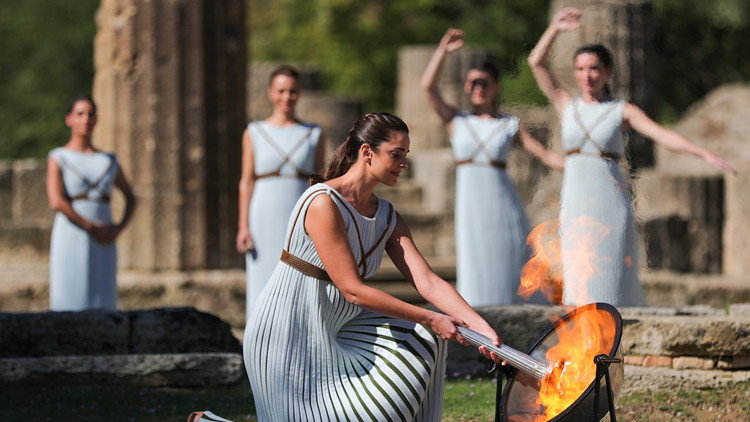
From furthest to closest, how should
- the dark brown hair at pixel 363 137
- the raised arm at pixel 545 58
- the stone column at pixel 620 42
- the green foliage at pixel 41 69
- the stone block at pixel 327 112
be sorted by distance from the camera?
the green foliage at pixel 41 69 < the stone block at pixel 327 112 < the stone column at pixel 620 42 < the raised arm at pixel 545 58 < the dark brown hair at pixel 363 137

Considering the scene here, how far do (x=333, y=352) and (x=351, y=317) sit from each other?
228 millimetres

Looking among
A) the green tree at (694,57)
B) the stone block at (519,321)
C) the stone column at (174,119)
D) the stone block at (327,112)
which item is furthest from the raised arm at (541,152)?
the green tree at (694,57)

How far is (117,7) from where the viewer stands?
9742 millimetres

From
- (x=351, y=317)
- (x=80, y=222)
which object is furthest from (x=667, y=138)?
(x=80, y=222)

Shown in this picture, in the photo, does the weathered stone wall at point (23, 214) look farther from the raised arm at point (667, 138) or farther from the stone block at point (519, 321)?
the raised arm at point (667, 138)

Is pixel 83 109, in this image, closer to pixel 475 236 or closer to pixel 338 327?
pixel 475 236

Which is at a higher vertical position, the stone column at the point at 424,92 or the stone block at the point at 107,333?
the stone column at the point at 424,92

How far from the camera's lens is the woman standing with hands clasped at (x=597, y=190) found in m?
6.07

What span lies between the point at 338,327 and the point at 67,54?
2528 centimetres

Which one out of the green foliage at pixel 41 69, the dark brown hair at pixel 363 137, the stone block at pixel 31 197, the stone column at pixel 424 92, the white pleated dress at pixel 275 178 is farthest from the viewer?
the green foliage at pixel 41 69

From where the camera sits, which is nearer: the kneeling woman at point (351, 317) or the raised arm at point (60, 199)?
the kneeling woman at point (351, 317)

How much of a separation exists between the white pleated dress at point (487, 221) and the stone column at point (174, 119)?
3229 mm

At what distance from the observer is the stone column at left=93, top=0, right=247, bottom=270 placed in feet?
31.7

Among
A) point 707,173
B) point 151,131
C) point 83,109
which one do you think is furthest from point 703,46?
point 83,109
